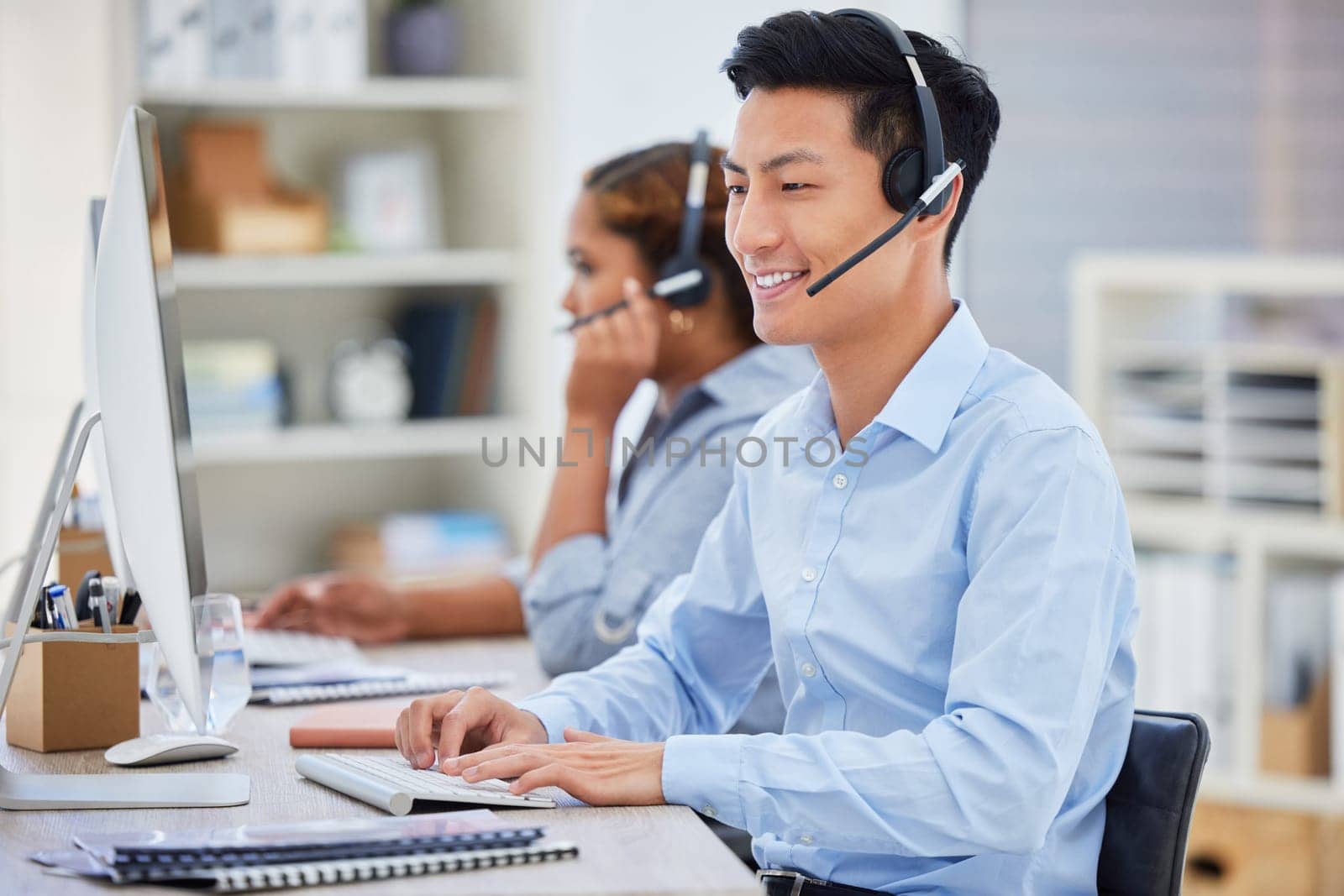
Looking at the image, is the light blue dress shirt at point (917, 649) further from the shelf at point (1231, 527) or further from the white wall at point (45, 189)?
the white wall at point (45, 189)

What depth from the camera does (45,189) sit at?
2.90 m

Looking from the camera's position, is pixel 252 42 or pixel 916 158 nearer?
pixel 916 158

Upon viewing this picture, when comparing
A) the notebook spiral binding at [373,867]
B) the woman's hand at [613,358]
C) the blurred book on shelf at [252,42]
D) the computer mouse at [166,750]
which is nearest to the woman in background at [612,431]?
the woman's hand at [613,358]

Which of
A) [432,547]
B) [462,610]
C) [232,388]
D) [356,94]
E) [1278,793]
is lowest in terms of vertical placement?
[1278,793]

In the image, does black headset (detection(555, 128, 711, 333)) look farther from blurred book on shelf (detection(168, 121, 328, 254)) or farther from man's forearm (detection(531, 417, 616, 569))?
blurred book on shelf (detection(168, 121, 328, 254))

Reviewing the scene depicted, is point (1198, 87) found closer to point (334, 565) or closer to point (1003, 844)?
point (334, 565)

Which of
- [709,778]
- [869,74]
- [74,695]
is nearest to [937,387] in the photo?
[869,74]

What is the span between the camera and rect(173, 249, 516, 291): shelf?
9.76 feet

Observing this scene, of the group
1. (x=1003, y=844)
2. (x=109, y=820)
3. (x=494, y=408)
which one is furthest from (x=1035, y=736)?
(x=494, y=408)

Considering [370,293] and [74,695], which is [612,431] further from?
[370,293]

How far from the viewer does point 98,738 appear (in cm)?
133

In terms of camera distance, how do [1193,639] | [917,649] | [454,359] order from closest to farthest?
1. [917,649]
2. [1193,639]
3. [454,359]

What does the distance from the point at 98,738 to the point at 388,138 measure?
2.30 meters

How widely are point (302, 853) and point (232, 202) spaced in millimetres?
2269
